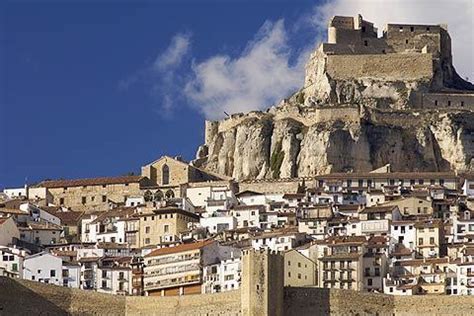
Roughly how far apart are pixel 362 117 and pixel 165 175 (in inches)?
414

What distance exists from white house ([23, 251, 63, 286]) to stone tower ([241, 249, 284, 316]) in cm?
1212

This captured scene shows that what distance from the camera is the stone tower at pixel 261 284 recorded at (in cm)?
5134

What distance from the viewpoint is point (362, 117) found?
8038 centimetres

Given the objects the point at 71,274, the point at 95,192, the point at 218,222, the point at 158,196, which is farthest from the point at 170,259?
the point at 95,192

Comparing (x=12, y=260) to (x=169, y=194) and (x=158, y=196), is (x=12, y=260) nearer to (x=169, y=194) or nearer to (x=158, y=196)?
(x=158, y=196)

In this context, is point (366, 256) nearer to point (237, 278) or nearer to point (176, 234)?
point (237, 278)

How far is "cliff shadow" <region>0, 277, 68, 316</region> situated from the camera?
172 feet

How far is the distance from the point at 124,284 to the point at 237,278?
227 inches

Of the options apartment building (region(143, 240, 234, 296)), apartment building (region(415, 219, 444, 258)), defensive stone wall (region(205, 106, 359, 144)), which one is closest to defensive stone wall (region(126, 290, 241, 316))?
apartment building (region(143, 240, 234, 296))

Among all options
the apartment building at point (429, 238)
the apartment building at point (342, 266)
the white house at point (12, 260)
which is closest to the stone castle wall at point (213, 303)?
the apartment building at point (342, 266)

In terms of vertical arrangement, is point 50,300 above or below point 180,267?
below

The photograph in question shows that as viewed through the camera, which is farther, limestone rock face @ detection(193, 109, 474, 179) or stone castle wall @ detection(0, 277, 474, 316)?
limestone rock face @ detection(193, 109, 474, 179)

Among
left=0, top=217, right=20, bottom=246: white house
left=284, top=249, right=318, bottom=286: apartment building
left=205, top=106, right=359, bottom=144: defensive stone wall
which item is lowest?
left=284, top=249, right=318, bottom=286: apartment building

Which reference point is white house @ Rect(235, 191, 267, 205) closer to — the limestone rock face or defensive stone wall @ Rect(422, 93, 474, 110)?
the limestone rock face
